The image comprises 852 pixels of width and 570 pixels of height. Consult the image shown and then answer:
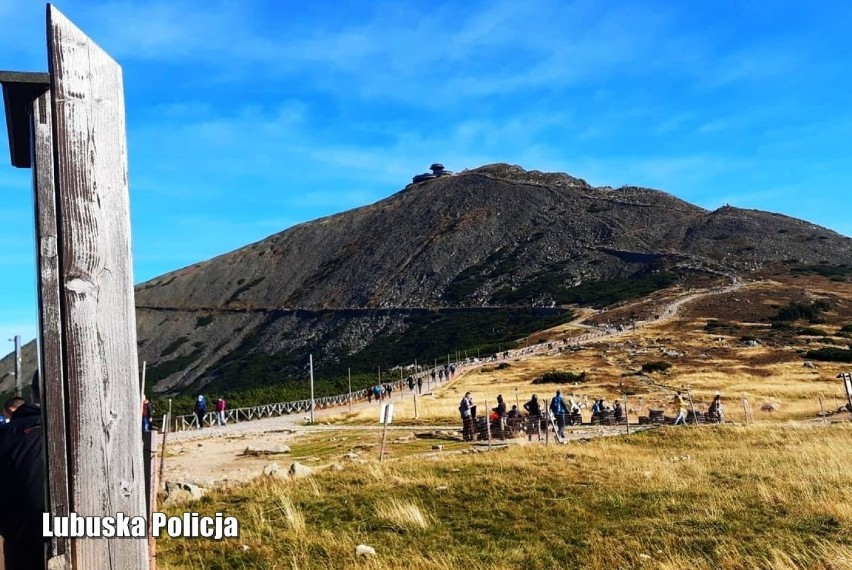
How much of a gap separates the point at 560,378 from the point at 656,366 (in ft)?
24.8

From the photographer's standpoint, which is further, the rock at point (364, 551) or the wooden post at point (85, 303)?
the rock at point (364, 551)

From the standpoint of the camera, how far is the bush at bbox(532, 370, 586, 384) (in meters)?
42.0

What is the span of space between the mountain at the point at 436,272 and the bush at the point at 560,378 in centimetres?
2778

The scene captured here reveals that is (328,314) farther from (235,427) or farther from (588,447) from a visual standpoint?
(588,447)

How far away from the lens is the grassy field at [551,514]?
638 cm

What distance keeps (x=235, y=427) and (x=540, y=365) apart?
988 inches

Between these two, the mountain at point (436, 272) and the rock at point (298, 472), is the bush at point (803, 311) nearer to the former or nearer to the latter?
the mountain at point (436, 272)

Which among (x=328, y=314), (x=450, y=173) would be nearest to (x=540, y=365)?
(x=328, y=314)

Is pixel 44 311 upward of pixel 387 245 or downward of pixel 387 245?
downward

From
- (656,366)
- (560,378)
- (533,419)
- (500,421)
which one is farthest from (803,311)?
(500,421)

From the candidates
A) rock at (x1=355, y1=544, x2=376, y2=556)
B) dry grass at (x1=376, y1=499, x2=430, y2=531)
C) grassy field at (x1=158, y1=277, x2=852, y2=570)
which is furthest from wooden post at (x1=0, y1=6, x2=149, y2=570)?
dry grass at (x1=376, y1=499, x2=430, y2=531)

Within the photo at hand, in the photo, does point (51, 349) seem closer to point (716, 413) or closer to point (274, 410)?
point (716, 413)

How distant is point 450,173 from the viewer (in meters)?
196

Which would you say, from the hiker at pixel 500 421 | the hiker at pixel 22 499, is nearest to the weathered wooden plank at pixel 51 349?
the hiker at pixel 22 499
